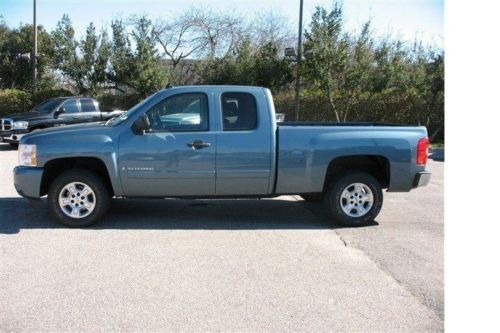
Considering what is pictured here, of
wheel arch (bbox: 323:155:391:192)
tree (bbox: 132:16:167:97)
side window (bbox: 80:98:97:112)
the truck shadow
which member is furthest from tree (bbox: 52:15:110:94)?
wheel arch (bbox: 323:155:391:192)

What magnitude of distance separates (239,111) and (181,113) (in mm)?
763

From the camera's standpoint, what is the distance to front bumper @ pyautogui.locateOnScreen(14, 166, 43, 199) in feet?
21.0

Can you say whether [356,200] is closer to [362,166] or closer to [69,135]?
[362,166]

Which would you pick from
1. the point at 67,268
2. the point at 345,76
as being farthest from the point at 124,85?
the point at 67,268

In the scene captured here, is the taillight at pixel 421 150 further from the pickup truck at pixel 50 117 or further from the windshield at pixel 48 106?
the windshield at pixel 48 106

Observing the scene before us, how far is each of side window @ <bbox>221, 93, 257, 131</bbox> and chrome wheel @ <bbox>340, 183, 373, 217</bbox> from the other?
1.56 metres

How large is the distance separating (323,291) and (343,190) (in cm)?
253

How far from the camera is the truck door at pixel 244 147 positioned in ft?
21.3

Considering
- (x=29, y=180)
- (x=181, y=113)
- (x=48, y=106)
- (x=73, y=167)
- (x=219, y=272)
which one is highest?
(x=48, y=106)

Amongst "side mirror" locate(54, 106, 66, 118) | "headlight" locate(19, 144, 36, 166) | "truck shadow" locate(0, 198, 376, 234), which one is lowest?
"truck shadow" locate(0, 198, 376, 234)

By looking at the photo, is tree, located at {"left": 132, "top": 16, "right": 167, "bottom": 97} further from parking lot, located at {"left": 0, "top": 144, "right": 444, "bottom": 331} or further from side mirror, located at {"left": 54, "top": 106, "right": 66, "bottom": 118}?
parking lot, located at {"left": 0, "top": 144, "right": 444, "bottom": 331}

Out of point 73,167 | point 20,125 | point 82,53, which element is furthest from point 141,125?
point 82,53

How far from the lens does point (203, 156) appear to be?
644cm

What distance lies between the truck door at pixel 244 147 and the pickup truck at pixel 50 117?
9.85 meters
